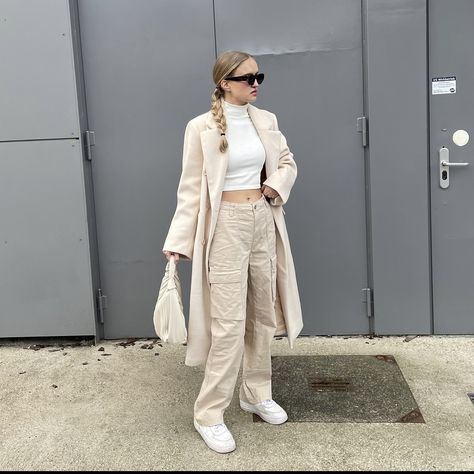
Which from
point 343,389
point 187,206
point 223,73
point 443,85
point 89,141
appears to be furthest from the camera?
point 89,141

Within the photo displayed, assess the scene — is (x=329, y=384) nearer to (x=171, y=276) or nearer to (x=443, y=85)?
(x=171, y=276)

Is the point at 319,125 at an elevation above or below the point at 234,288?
above

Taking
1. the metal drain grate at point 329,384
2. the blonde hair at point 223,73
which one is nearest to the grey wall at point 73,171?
the metal drain grate at point 329,384

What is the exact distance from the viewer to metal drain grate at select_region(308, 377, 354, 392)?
3.41m

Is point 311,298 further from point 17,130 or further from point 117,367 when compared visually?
point 17,130

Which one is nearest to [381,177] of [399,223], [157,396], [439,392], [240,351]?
[399,223]

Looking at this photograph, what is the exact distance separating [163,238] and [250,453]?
190 centimetres

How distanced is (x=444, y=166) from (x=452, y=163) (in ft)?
0.19

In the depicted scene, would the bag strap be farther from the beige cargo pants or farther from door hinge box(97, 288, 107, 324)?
door hinge box(97, 288, 107, 324)

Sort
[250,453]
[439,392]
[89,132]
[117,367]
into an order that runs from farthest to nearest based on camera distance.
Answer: [89,132] < [117,367] < [439,392] < [250,453]

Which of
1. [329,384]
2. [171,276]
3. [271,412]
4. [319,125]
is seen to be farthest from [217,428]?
[319,125]

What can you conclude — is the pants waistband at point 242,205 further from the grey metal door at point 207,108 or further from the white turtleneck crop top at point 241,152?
the grey metal door at point 207,108

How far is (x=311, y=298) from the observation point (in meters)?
4.20

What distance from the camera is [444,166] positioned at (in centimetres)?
399
